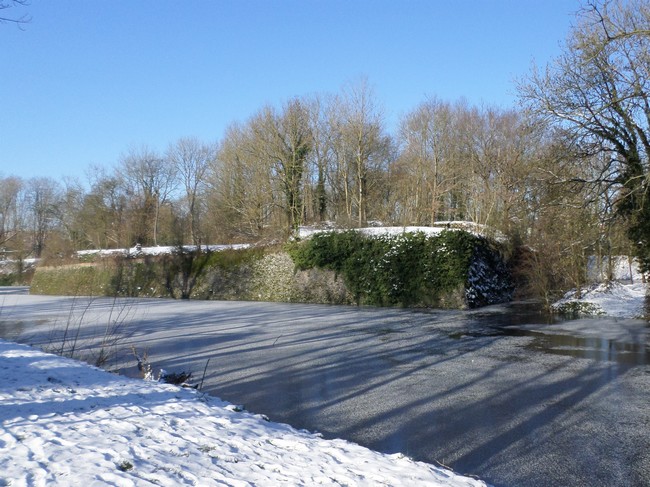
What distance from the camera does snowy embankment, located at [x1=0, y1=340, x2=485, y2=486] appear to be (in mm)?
4109

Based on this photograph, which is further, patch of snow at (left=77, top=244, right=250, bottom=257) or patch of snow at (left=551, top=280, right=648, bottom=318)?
patch of snow at (left=77, top=244, right=250, bottom=257)

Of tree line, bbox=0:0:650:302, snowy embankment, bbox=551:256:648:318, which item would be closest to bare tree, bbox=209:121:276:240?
tree line, bbox=0:0:650:302

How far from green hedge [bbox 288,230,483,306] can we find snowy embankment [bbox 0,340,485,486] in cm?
1765

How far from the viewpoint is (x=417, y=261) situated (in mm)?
24094

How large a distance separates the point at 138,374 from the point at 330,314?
12017 mm

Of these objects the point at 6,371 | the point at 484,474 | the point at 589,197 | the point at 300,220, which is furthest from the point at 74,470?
the point at 300,220

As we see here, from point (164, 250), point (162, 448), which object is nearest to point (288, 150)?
point (164, 250)

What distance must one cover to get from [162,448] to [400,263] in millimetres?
20316

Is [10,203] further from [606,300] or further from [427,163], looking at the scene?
[606,300]

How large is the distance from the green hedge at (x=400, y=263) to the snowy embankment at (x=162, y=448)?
57.9 ft

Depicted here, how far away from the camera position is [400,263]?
24469 mm

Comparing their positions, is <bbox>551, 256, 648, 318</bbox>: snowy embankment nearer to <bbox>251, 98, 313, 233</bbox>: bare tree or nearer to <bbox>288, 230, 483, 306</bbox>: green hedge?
<bbox>288, 230, 483, 306</bbox>: green hedge

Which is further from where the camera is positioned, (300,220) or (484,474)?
(300,220)

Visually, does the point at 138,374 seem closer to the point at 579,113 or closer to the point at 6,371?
the point at 6,371
